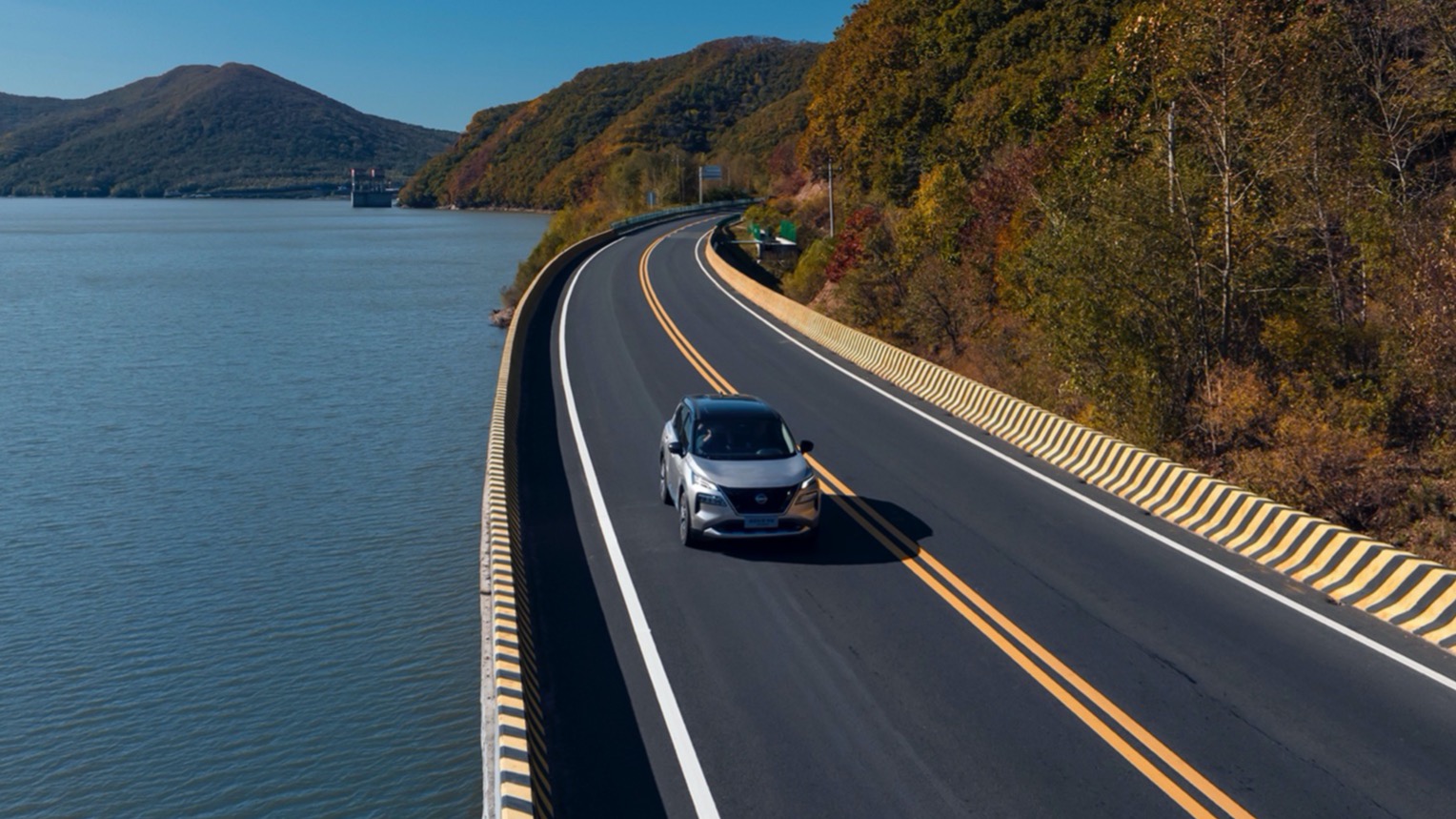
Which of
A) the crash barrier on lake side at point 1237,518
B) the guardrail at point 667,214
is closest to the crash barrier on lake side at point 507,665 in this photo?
the crash barrier on lake side at point 1237,518

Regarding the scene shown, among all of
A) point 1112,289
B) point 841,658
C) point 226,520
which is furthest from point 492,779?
point 226,520

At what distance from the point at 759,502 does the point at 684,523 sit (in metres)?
1.22

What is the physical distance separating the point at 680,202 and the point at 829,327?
8020cm

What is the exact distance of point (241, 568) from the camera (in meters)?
21.8

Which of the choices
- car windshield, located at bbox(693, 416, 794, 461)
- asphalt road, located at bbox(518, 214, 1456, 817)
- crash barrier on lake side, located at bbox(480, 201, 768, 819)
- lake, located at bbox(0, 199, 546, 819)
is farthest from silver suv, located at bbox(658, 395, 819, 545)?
A: lake, located at bbox(0, 199, 546, 819)

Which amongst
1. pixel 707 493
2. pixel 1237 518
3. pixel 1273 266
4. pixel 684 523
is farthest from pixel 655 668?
pixel 1273 266

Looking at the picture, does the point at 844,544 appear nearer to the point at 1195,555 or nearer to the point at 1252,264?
the point at 1195,555

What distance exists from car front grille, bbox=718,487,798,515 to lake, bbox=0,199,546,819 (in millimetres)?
4383

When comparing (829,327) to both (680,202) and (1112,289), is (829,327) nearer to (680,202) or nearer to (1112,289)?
(1112,289)

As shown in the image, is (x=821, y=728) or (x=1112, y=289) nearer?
(x=821, y=728)

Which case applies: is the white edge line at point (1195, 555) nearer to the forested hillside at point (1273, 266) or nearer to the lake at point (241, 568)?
the forested hillside at point (1273, 266)

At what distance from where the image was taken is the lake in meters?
14.6

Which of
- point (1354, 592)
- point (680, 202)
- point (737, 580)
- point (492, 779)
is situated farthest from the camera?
point (680, 202)

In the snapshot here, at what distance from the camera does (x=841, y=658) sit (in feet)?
37.7
